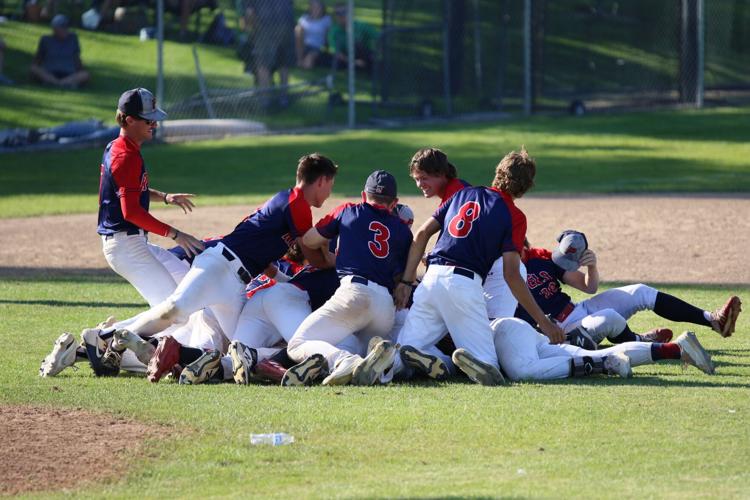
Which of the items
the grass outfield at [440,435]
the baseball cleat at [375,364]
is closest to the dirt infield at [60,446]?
the grass outfield at [440,435]

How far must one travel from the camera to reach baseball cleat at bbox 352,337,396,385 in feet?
23.2

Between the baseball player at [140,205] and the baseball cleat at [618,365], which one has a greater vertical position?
the baseball player at [140,205]

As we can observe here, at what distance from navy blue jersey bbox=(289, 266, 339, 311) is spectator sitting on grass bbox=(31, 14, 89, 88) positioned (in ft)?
55.0

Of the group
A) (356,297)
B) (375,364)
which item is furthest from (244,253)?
(375,364)

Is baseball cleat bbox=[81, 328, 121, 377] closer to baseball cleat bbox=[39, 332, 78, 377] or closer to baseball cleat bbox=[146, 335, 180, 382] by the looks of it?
baseball cleat bbox=[39, 332, 78, 377]

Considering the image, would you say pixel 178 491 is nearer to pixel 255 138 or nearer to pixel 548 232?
pixel 548 232

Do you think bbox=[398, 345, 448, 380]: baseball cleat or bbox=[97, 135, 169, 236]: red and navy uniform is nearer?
bbox=[398, 345, 448, 380]: baseball cleat

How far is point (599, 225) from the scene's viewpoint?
567 inches

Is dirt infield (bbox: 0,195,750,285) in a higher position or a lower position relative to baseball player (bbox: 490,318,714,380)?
lower

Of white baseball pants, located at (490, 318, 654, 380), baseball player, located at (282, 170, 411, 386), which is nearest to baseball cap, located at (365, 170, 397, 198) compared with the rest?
baseball player, located at (282, 170, 411, 386)

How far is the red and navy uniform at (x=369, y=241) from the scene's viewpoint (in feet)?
24.8

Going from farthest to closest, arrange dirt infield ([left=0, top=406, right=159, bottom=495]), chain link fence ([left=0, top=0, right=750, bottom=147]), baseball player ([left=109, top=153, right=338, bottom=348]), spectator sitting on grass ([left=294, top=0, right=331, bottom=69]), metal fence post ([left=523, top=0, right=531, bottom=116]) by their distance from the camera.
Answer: spectator sitting on grass ([left=294, top=0, right=331, bottom=69]) → metal fence post ([left=523, top=0, right=531, bottom=116]) → chain link fence ([left=0, top=0, right=750, bottom=147]) → baseball player ([left=109, top=153, right=338, bottom=348]) → dirt infield ([left=0, top=406, right=159, bottom=495])

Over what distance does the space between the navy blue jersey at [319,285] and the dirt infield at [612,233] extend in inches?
172

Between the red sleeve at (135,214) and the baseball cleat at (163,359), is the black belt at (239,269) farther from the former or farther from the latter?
the baseball cleat at (163,359)
